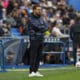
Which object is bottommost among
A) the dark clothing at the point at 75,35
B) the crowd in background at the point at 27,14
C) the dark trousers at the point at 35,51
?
the dark trousers at the point at 35,51

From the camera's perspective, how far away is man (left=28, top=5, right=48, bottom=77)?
15.1 m

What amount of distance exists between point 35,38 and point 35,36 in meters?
0.06

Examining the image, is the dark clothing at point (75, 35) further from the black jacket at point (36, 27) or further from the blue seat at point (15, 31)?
the black jacket at point (36, 27)

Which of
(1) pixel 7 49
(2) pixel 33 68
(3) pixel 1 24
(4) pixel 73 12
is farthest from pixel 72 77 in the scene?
(4) pixel 73 12

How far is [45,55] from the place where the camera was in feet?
69.1

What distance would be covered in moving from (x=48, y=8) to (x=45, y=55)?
621cm

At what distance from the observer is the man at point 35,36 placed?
1507cm

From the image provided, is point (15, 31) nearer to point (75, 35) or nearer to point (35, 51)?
point (75, 35)

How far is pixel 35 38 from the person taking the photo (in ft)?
49.5

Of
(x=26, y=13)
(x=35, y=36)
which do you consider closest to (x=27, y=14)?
(x=26, y=13)

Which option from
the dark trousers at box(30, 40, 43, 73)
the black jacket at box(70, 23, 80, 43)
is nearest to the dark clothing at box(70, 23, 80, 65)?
the black jacket at box(70, 23, 80, 43)

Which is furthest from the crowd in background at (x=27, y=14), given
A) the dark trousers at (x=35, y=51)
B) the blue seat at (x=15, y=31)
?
the dark trousers at (x=35, y=51)

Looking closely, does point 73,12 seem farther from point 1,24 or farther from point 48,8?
point 1,24

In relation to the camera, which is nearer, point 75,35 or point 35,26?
point 35,26
